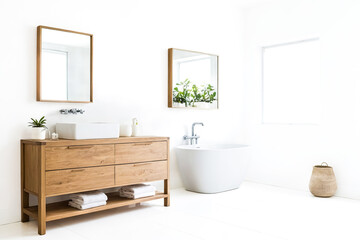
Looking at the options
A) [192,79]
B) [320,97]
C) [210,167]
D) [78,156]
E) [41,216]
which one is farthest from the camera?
[192,79]

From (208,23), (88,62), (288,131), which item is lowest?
(288,131)

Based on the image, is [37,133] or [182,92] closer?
[37,133]

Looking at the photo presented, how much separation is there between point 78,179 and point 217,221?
1242 mm

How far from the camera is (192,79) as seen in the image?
4.34 metres

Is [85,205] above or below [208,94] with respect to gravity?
below

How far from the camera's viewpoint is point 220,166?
3895mm

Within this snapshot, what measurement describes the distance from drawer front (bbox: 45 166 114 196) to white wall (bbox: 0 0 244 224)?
1.63 ft

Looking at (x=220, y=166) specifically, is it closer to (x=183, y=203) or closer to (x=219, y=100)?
(x=183, y=203)

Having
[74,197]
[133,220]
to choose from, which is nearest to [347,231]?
[133,220]

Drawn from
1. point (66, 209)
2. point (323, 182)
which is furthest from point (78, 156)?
point (323, 182)

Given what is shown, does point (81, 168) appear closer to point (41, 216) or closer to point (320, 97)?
point (41, 216)

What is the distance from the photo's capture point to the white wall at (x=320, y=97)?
12.7ft

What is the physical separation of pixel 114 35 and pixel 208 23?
59.3 inches

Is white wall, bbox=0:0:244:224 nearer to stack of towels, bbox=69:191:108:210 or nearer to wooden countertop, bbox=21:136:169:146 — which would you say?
wooden countertop, bbox=21:136:169:146
